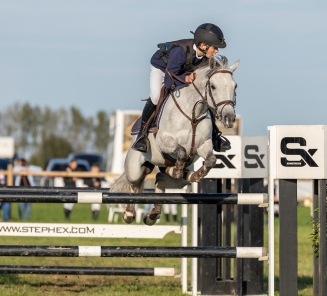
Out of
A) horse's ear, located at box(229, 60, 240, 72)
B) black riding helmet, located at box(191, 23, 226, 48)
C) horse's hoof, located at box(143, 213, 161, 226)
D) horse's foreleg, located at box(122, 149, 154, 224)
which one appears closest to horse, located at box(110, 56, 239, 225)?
horse's ear, located at box(229, 60, 240, 72)

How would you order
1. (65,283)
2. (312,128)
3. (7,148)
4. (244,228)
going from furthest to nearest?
(7,148) < (65,283) < (244,228) < (312,128)

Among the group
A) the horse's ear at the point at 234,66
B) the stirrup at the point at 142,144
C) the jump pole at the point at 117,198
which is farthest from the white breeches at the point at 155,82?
the jump pole at the point at 117,198

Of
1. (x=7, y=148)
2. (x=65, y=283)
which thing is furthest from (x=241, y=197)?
(x=7, y=148)

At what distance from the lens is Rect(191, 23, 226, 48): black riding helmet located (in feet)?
19.2

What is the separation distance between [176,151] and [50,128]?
64797mm

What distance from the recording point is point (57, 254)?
5.05m

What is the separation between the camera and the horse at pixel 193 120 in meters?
5.70

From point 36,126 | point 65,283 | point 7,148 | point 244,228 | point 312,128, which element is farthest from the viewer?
point 36,126

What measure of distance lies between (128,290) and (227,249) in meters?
2.56

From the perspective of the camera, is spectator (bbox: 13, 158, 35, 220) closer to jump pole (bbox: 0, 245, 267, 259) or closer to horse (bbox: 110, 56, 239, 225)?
horse (bbox: 110, 56, 239, 225)

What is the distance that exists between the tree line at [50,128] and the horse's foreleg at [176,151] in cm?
5771

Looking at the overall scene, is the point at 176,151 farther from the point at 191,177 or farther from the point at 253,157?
the point at 253,157

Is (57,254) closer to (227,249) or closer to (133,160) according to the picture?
(227,249)

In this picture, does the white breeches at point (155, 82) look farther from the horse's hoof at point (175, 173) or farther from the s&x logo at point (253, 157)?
the s&x logo at point (253, 157)
